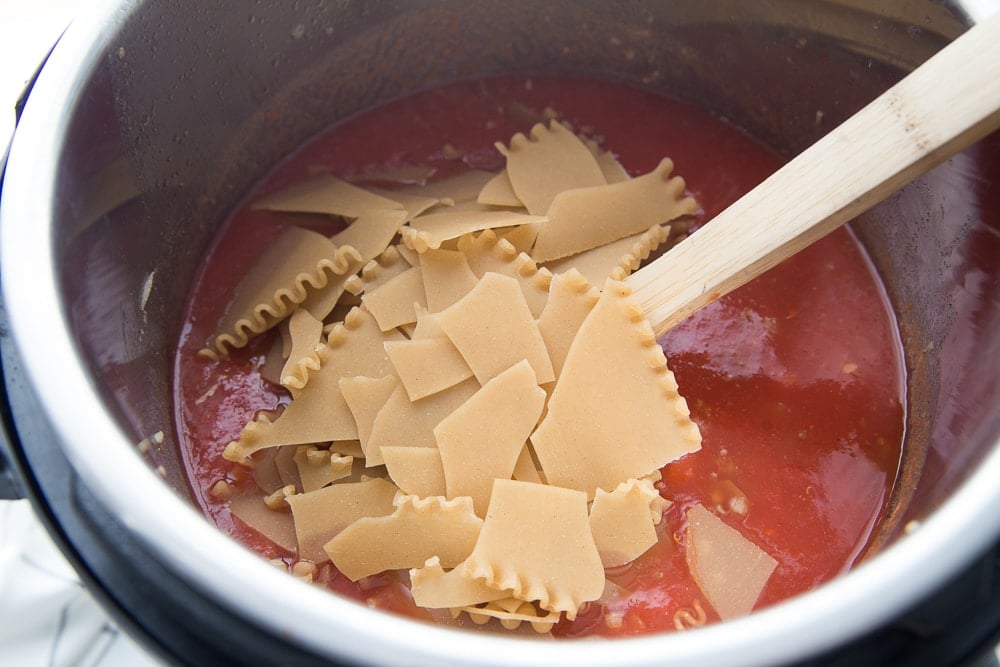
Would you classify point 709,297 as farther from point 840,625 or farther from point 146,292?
point 146,292

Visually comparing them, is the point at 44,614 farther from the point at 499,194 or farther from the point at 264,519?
the point at 499,194

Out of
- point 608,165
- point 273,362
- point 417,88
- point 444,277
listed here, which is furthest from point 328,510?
point 417,88

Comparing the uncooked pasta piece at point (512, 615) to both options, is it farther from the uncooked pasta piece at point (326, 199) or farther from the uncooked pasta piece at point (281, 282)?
the uncooked pasta piece at point (326, 199)

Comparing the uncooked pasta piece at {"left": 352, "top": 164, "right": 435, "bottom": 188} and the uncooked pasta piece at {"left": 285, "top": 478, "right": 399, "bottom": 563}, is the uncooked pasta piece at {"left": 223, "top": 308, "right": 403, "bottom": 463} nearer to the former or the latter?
the uncooked pasta piece at {"left": 285, "top": 478, "right": 399, "bottom": 563}

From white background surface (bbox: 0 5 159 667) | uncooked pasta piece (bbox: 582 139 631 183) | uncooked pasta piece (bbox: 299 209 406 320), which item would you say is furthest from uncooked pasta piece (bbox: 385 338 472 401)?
white background surface (bbox: 0 5 159 667)

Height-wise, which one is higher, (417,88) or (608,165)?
(417,88)
